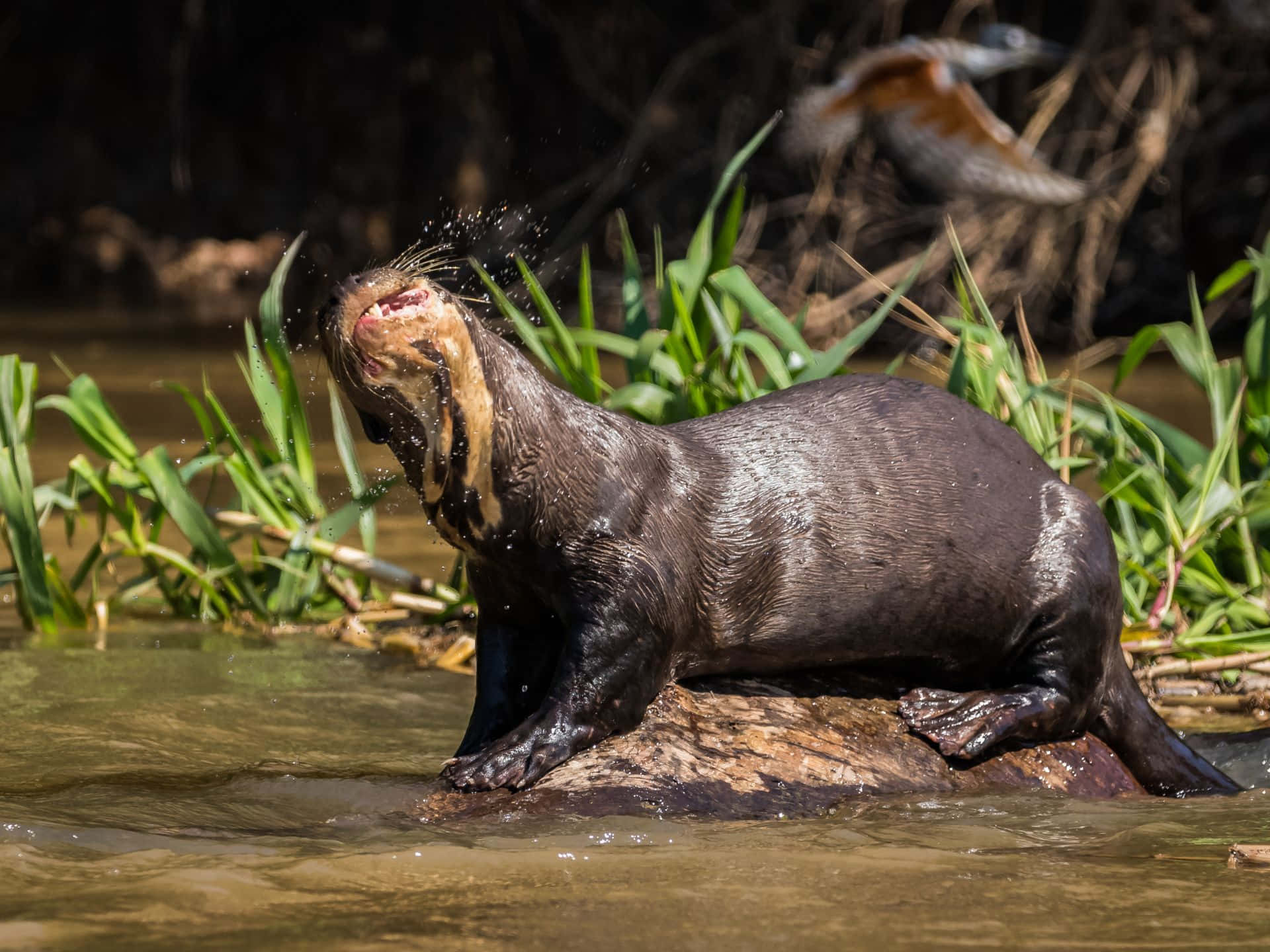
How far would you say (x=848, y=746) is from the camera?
2723mm

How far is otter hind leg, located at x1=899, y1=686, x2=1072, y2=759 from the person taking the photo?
279 cm

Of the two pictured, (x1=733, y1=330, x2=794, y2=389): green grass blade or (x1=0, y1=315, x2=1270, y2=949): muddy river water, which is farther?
(x1=733, y1=330, x2=794, y2=389): green grass blade

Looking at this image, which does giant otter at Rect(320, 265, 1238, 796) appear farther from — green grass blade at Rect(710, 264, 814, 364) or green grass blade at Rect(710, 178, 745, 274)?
green grass blade at Rect(710, 178, 745, 274)

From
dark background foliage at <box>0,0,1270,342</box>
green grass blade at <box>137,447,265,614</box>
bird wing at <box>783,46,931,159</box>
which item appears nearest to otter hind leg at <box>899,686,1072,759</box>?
green grass blade at <box>137,447,265,614</box>

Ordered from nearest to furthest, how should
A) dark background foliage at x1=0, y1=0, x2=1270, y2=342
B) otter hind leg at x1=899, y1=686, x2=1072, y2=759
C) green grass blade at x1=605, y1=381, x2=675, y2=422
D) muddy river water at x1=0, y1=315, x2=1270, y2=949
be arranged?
muddy river water at x1=0, y1=315, x2=1270, y2=949, otter hind leg at x1=899, y1=686, x2=1072, y2=759, green grass blade at x1=605, y1=381, x2=675, y2=422, dark background foliage at x1=0, y1=0, x2=1270, y2=342

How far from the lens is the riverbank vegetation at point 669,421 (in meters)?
3.73

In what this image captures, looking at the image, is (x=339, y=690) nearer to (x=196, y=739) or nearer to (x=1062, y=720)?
(x=196, y=739)

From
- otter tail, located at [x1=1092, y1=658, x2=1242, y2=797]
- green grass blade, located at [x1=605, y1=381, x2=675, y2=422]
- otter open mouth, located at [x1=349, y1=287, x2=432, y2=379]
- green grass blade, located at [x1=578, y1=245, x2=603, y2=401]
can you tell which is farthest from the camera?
green grass blade, located at [x1=578, y1=245, x2=603, y2=401]

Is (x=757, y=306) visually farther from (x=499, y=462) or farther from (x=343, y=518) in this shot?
(x=499, y=462)

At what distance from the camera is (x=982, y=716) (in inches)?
111

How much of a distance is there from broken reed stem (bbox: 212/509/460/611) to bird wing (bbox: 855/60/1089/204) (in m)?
2.27

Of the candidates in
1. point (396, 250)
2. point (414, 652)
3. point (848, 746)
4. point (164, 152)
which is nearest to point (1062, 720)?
point (848, 746)

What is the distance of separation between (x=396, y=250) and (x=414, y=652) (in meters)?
7.33

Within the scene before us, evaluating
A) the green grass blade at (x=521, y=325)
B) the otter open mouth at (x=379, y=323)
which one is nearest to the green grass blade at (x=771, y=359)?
the green grass blade at (x=521, y=325)
